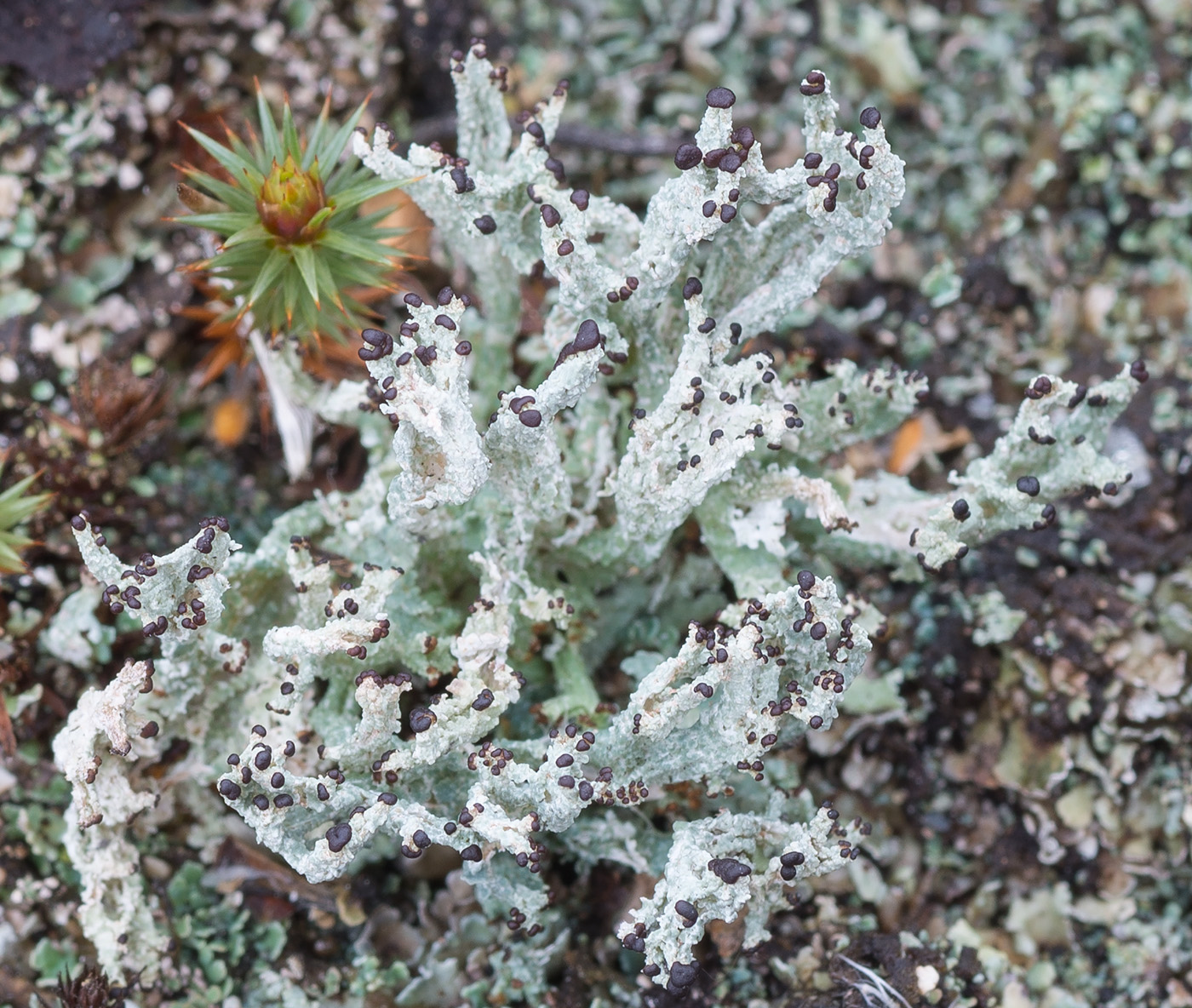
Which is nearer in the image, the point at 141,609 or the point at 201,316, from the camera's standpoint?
the point at 141,609

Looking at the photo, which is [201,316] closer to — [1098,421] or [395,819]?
[395,819]

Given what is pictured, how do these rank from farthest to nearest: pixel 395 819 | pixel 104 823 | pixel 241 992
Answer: pixel 241 992, pixel 104 823, pixel 395 819

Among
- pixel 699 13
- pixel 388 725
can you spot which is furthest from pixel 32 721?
pixel 699 13

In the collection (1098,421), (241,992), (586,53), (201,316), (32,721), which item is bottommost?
(241,992)

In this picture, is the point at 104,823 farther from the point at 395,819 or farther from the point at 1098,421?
the point at 1098,421

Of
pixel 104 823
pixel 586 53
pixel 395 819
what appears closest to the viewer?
pixel 395 819

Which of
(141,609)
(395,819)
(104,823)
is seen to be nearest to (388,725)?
(395,819)

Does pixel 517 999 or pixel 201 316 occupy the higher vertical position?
pixel 201 316
